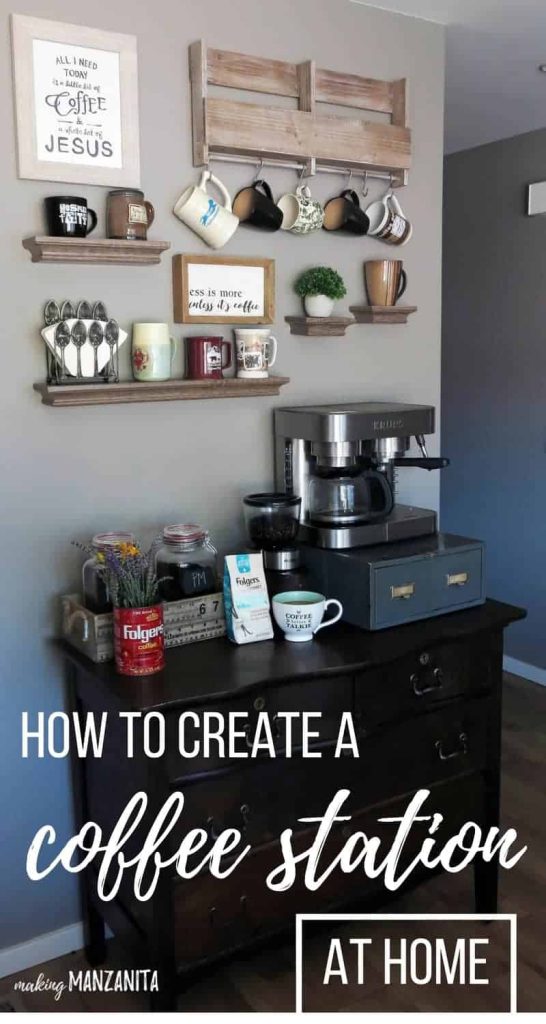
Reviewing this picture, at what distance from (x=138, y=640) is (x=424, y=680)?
66 cm

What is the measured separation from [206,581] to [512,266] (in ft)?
7.77

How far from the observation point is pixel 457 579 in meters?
2.17

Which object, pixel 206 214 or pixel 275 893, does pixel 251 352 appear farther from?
pixel 275 893

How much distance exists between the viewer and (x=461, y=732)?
2.18 meters

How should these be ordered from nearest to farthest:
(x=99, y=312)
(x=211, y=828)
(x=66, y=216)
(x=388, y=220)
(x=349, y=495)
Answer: (x=211, y=828), (x=66, y=216), (x=99, y=312), (x=349, y=495), (x=388, y=220)

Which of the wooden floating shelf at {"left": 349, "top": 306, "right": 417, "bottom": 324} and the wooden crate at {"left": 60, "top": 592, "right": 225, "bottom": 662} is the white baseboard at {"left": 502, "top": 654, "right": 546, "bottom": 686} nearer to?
the wooden floating shelf at {"left": 349, "top": 306, "right": 417, "bottom": 324}

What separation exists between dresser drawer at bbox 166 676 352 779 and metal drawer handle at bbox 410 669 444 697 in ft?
0.61

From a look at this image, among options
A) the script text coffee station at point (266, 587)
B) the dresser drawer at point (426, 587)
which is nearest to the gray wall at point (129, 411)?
the script text coffee station at point (266, 587)

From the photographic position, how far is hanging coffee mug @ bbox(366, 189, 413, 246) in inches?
96.0

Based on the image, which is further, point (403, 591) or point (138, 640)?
point (403, 591)

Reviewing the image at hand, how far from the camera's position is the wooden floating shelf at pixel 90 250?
1908mm

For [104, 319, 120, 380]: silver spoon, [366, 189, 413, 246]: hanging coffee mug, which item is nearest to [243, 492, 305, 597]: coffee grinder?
[104, 319, 120, 380]: silver spoon

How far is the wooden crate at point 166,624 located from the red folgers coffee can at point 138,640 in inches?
3.0

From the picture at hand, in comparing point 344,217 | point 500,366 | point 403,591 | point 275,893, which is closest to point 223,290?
point 344,217
